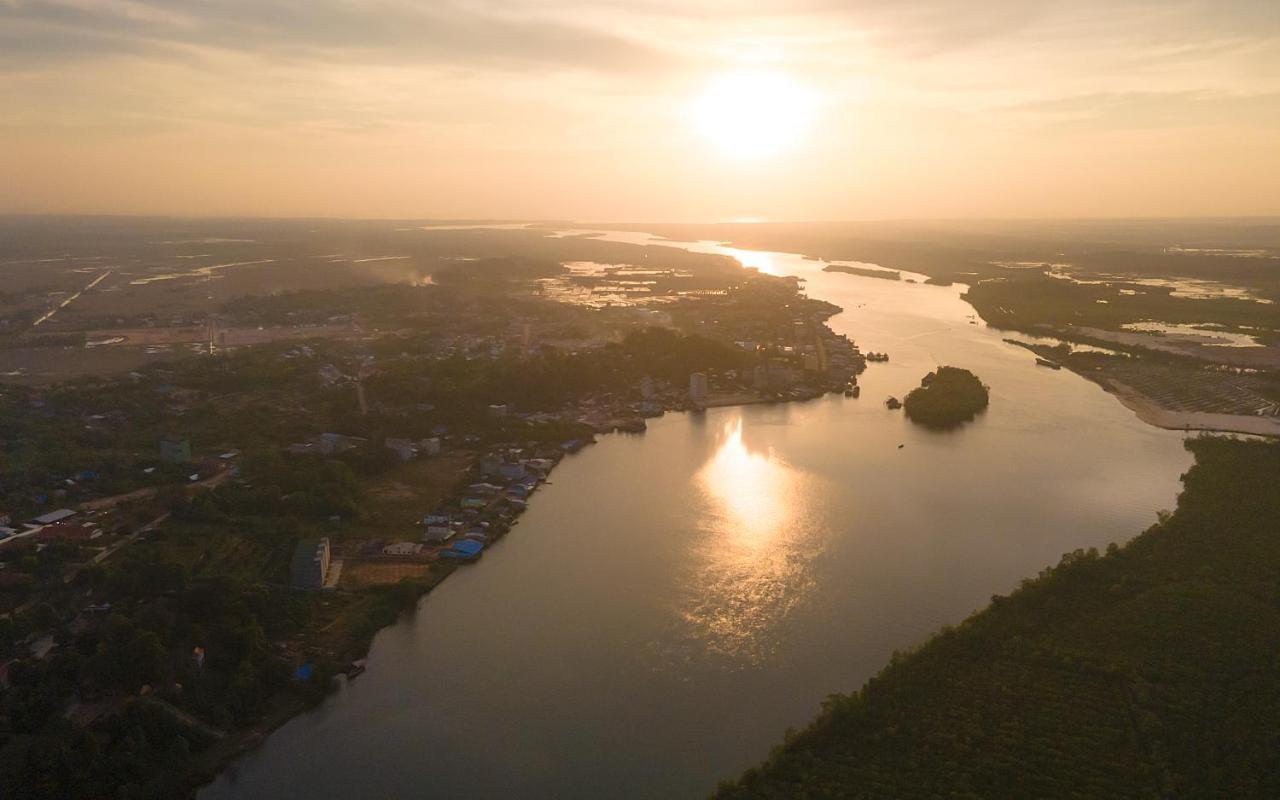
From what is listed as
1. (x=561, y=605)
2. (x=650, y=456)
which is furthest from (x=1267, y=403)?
(x=561, y=605)

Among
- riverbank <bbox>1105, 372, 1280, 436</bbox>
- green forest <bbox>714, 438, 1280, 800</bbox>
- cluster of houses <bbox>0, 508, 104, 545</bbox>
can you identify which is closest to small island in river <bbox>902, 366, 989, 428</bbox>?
riverbank <bbox>1105, 372, 1280, 436</bbox>

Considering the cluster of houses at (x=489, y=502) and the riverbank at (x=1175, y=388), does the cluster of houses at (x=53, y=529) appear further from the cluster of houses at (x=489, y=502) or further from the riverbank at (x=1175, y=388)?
the riverbank at (x=1175, y=388)

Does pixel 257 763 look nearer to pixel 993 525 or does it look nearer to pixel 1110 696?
pixel 1110 696

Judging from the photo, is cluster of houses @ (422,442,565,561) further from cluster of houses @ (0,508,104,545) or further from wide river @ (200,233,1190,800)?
cluster of houses @ (0,508,104,545)

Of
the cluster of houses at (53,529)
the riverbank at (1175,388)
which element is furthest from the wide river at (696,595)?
the cluster of houses at (53,529)

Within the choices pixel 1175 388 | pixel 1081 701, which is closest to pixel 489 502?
pixel 1081 701
